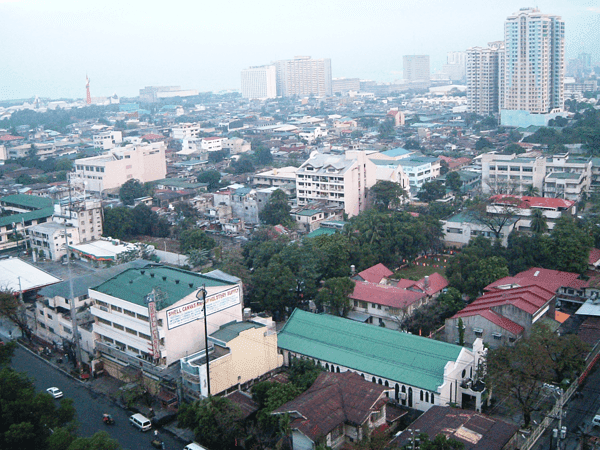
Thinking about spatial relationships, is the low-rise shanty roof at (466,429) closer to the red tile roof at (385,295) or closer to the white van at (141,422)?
the white van at (141,422)

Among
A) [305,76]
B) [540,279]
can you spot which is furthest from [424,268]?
[305,76]

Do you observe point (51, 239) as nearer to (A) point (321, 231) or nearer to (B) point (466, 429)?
(A) point (321, 231)

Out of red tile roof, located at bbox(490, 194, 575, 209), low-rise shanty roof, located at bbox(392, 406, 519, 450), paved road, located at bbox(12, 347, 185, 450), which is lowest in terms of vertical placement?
paved road, located at bbox(12, 347, 185, 450)

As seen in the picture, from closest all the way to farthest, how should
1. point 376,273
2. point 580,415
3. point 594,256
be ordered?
Answer: point 580,415 < point 376,273 < point 594,256

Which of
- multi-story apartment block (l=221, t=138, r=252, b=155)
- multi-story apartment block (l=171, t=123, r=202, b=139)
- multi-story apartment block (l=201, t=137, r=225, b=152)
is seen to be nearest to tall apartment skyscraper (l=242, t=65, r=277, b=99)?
multi-story apartment block (l=171, t=123, r=202, b=139)

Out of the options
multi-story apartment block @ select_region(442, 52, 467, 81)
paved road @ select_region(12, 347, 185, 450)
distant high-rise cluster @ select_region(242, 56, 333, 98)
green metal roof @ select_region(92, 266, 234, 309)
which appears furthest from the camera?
multi-story apartment block @ select_region(442, 52, 467, 81)

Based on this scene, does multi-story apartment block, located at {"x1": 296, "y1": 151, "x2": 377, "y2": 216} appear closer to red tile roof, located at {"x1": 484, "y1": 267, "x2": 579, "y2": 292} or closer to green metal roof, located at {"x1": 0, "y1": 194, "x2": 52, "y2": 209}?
red tile roof, located at {"x1": 484, "y1": 267, "x2": 579, "y2": 292}

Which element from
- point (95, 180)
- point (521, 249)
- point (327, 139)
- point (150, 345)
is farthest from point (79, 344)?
point (327, 139)
